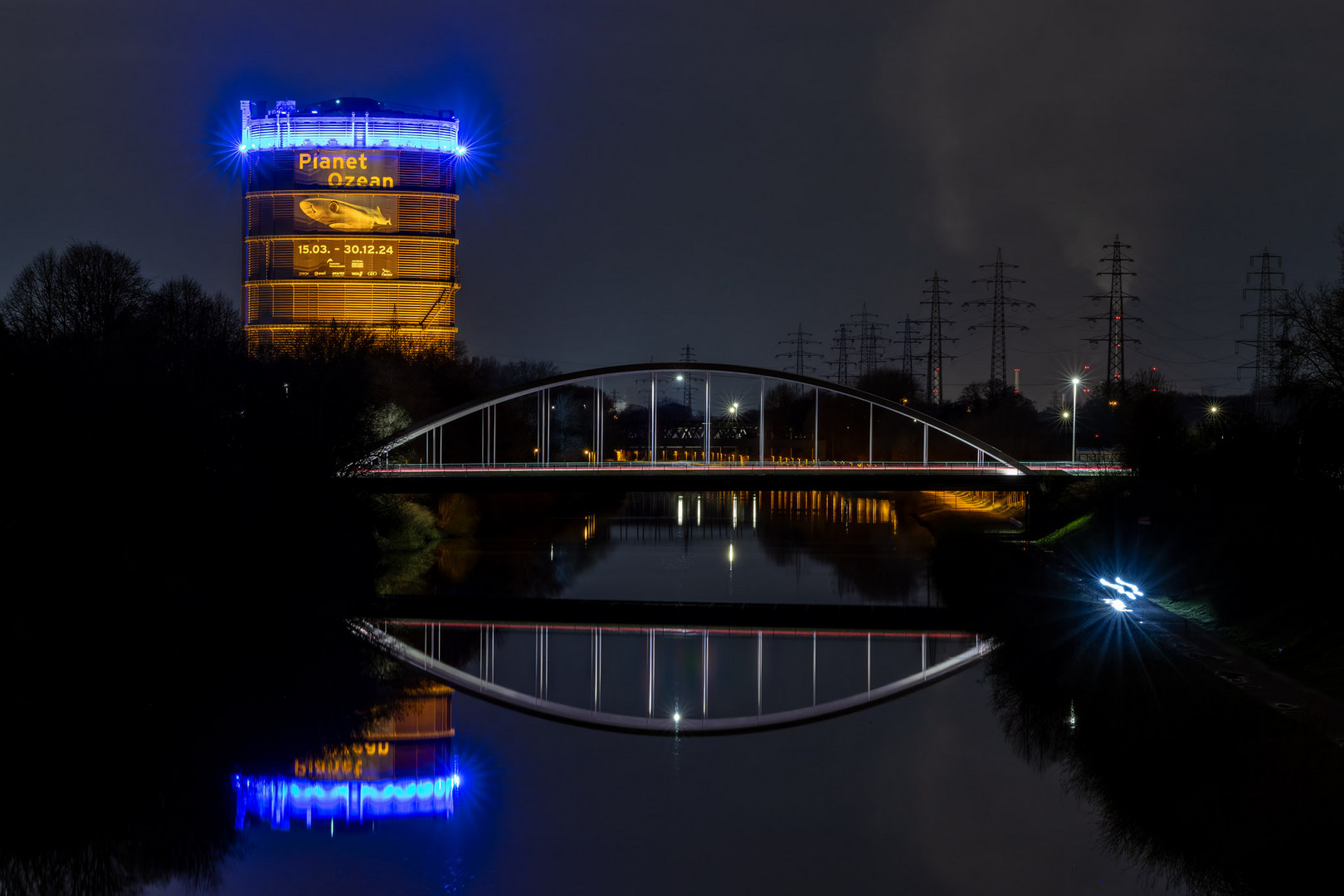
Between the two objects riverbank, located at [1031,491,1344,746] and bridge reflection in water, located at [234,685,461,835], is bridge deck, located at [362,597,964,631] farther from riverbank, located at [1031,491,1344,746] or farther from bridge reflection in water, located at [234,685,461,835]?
bridge reflection in water, located at [234,685,461,835]

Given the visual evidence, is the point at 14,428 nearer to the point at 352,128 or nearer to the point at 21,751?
the point at 21,751

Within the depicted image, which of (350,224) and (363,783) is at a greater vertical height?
(350,224)

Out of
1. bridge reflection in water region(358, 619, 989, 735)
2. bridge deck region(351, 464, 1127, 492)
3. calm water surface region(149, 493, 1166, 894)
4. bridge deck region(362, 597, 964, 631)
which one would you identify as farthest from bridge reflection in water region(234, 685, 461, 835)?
bridge deck region(351, 464, 1127, 492)

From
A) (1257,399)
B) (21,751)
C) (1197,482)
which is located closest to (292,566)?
(21,751)

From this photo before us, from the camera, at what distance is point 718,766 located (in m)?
24.9

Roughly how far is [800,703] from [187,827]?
46.8 ft

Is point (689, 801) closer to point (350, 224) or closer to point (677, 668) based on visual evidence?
point (677, 668)

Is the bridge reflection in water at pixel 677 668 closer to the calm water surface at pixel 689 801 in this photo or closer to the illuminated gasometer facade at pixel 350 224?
the calm water surface at pixel 689 801

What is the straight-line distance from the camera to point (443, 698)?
99.9 ft

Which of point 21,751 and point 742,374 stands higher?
point 742,374

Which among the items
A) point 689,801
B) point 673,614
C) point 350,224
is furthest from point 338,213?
point 689,801

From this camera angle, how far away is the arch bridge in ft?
169

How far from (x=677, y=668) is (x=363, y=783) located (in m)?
12.2

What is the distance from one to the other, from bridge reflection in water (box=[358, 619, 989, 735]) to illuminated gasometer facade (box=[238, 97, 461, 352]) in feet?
202
